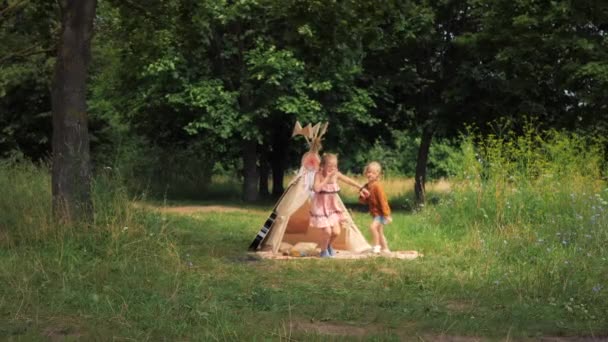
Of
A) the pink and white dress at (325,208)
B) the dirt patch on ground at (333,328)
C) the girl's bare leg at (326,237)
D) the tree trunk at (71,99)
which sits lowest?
the dirt patch on ground at (333,328)

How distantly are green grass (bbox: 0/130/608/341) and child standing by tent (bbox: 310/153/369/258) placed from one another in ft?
3.00

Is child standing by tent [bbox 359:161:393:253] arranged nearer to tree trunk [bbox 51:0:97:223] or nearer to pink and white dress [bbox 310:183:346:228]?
pink and white dress [bbox 310:183:346:228]

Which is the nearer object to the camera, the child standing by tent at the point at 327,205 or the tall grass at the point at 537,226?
the tall grass at the point at 537,226

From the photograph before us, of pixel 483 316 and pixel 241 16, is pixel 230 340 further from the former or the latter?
pixel 241 16

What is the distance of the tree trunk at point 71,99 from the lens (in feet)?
36.8

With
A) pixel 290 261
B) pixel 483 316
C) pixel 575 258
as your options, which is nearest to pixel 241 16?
pixel 290 261

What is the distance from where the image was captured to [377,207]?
12.3 m

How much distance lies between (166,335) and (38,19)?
397 inches

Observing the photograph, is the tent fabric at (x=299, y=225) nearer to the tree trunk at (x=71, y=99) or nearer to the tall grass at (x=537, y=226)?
the tall grass at (x=537, y=226)

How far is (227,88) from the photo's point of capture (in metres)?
25.7

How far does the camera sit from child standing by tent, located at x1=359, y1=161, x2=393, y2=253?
484 inches

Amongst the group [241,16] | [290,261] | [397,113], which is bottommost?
[290,261]

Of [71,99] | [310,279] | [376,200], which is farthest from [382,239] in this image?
[71,99]

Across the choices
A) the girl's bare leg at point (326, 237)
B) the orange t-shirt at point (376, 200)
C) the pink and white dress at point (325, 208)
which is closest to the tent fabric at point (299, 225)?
the pink and white dress at point (325, 208)
